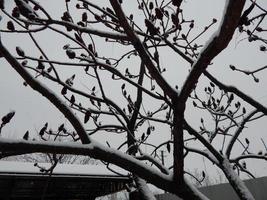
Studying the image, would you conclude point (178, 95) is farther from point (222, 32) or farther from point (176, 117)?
point (222, 32)

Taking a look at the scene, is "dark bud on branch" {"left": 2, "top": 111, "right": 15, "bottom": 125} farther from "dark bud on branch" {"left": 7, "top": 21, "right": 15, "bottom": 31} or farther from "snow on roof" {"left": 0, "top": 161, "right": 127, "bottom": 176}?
"snow on roof" {"left": 0, "top": 161, "right": 127, "bottom": 176}

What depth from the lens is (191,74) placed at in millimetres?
1928

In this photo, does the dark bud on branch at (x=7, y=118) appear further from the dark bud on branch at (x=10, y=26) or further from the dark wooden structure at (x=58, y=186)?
the dark wooden structure at (x=58, y=186)

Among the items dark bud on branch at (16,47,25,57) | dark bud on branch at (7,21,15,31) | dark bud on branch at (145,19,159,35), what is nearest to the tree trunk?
dark bud on branch at (145,19,159,35)

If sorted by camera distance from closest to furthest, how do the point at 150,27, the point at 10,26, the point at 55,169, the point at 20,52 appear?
the point at 150,27
the point at 10,26
the point at 20,52
the point at 55,169

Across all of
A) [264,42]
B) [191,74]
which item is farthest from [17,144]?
[264,42]

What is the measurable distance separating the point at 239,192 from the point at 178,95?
2773mm

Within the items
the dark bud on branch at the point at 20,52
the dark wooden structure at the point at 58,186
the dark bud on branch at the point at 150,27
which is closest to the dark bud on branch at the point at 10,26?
the dark bud on branch at the point at 20,52

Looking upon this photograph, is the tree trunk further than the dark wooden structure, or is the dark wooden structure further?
the dark wooden structure

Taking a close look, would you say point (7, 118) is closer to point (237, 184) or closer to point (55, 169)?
point (237, 184)

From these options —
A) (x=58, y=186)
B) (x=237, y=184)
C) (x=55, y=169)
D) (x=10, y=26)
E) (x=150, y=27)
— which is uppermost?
(x=55, y=169)

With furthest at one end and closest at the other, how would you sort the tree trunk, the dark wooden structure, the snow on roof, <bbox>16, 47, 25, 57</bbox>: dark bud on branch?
the dark wooden structure
the snow on roof
the tree trunk
<bbox>16, 47, 25, 57</bbox>: dark bud on branch

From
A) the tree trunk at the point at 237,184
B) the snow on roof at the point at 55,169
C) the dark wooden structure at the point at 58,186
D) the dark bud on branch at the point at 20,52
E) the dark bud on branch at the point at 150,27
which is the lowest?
the tree trunk at the point at 237,184

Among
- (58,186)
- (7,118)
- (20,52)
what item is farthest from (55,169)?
(7,118)
